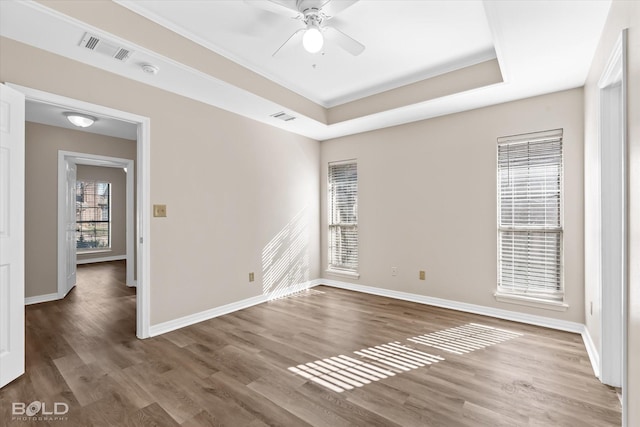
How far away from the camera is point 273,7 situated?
216 cm

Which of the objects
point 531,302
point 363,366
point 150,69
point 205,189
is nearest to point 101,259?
point 205,189

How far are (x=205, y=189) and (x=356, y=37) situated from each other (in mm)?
2384

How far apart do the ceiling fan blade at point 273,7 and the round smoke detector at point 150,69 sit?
1.34 m

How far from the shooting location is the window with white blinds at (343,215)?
5188 millimetres

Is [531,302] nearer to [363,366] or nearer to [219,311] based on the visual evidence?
[363,366]

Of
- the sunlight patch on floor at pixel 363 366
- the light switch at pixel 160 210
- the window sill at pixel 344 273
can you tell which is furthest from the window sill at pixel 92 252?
the sunlight patch on floor at pixel 363 366

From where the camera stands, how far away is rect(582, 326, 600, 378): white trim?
2.38m

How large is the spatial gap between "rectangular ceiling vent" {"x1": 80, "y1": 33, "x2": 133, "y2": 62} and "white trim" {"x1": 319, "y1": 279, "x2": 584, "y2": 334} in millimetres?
4216

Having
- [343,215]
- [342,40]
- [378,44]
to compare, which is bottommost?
[343,215]

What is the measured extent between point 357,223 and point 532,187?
245 cm

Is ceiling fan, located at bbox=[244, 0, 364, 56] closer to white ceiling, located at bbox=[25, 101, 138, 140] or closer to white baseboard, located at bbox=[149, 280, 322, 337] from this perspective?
white ceiling, located at bbox=[25, 101, 138, 140]

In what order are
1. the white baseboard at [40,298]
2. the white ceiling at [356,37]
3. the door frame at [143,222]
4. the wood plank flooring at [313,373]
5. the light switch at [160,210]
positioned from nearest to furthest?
1. the wood plank flooring at [313,373]
2. the white ceiling at [356,37]
3. the door frame at [143,222]
4. the light switch at [160,210]
5. the white baseboard at [40,298]

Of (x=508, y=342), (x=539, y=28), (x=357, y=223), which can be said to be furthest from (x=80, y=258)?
(x=539, y=28)

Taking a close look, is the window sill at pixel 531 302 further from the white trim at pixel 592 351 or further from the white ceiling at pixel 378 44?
the white ceiling at pixel 378 44
